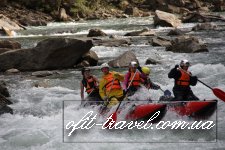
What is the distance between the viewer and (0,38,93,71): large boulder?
690 inches

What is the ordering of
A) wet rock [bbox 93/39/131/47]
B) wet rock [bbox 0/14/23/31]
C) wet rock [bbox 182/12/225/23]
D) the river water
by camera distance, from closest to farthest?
the river water
wet rock [bbox 93/39/131/47]
wet rock [bbox 0/14/23/31]
wet rock [bbox 182/12/225/23]

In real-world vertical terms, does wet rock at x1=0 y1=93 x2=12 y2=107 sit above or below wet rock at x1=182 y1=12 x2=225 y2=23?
above

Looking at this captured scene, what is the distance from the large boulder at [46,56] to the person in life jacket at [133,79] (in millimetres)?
7152

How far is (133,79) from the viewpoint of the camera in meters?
10.6

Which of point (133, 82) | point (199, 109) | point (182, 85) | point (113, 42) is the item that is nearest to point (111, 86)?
point (133, 82)

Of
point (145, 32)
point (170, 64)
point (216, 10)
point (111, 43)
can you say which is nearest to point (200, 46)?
point (170, 64)

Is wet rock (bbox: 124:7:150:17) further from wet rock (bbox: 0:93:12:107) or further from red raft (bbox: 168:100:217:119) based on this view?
red raft (bbox: 168:100:217:119)

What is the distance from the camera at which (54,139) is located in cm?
912

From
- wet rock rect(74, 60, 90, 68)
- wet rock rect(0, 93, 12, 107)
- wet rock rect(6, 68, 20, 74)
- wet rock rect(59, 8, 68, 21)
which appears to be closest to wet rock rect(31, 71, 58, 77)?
wet rock rect(6, 68, 20, 74)

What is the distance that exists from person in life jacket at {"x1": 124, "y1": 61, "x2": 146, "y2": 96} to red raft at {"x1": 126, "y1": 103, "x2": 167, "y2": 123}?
1051 millimetres

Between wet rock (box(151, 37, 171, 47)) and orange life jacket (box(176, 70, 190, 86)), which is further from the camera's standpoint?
wet rock (box(151, 37, 171, 47))

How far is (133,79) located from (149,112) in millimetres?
1415

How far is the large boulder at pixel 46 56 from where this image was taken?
17.5 meters

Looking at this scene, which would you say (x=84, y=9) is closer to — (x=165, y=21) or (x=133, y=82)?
(x=165, y=21)
